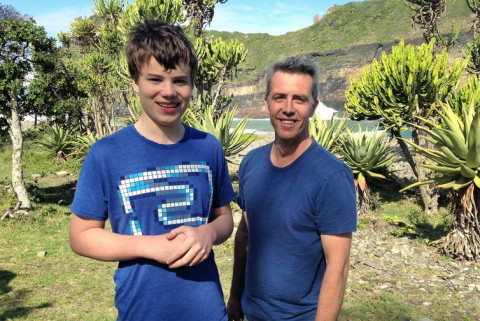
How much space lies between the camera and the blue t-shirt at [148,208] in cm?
136

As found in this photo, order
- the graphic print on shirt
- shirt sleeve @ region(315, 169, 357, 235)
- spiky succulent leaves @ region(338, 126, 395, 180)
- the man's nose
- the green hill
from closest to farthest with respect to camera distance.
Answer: the graphic print on shirt < shirt sleeve @ region(315, 169, 357, 235) < the man's nose < spiky succulent leaves @ region(338, 126, 395, 180) < the green hill

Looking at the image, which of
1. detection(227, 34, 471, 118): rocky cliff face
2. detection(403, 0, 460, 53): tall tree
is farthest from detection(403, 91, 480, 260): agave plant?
detection(227, 34, 471, 118): rocky cliff face

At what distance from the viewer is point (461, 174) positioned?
19.5 ft

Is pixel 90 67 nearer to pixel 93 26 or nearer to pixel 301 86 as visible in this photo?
pixel 93 26

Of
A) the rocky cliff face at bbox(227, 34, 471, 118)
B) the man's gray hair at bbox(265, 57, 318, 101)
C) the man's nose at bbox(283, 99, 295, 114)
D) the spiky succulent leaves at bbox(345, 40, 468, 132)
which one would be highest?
the rocky cliff face at bbox(227, 34, 471, 118)

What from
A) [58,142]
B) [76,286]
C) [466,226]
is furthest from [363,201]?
[58,142]

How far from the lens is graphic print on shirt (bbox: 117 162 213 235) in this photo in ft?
4.53

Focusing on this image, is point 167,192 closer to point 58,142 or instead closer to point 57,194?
point 57,194

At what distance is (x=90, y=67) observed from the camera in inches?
716

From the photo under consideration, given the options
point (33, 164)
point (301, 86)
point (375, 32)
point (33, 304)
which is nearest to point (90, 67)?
point (33, 164)

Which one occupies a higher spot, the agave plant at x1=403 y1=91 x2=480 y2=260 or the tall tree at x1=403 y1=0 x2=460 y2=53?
the tall tree at x1=403 y1=0 x2=460 y2=53

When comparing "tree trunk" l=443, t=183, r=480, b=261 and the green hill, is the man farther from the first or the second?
the green hill

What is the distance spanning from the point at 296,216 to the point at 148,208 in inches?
25.2

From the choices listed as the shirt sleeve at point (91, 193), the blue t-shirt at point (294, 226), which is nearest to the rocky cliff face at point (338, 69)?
the blue t-shirt at point (294, 226)
